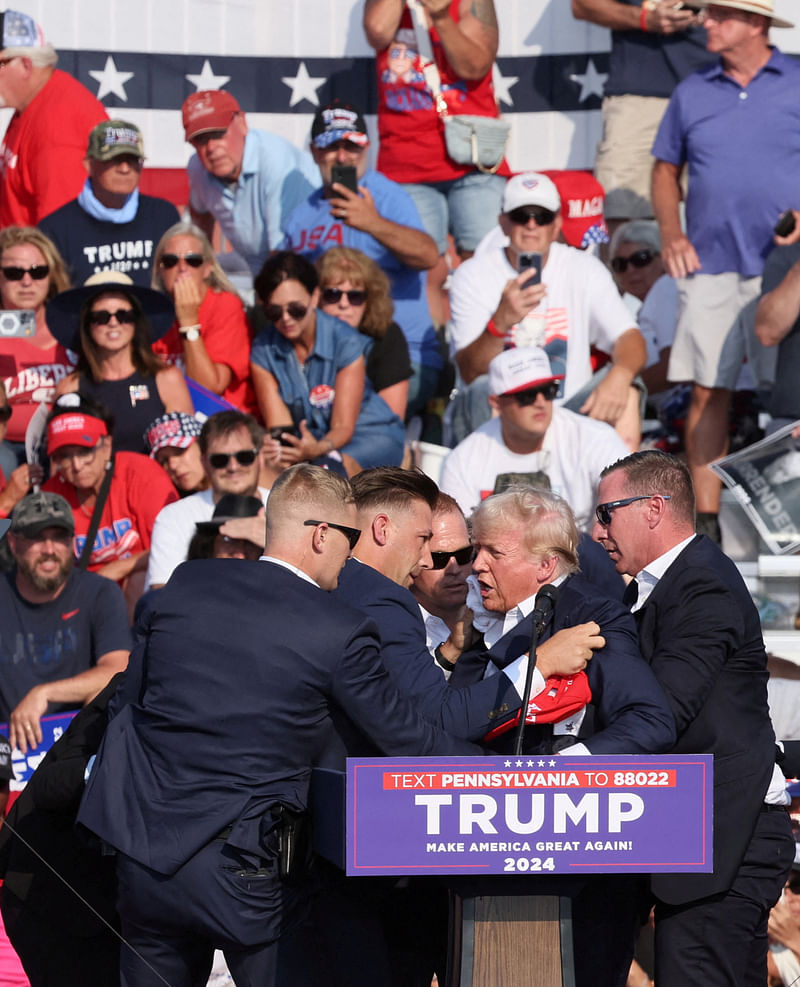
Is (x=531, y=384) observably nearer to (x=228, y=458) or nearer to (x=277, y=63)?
(x=228, y=458)

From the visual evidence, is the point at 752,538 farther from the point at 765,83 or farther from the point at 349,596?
the point at 349,596

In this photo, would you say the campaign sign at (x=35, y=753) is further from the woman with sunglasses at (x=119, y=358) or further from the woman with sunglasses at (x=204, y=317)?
the woman with sunglasses at (x=204, y=317)

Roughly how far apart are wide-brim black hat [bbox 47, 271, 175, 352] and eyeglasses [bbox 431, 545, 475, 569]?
3.09 metres

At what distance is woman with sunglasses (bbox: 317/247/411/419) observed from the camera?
292 inches

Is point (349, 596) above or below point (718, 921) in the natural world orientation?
above

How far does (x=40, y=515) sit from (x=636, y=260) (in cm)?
382

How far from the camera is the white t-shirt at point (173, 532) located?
6324mm

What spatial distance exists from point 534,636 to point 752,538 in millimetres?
3807

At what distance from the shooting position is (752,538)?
6.79m

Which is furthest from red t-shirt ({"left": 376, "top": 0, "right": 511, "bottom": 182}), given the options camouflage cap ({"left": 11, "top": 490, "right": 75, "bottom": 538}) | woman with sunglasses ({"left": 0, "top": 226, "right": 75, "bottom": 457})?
camouflage cap ({"left": 11, "top": 490, "right": 75, "bottom": 538})

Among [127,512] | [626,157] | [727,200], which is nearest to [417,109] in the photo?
[626,157]

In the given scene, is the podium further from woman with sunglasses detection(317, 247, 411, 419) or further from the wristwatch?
the wristwatch

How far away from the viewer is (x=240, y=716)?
3410 millimetres

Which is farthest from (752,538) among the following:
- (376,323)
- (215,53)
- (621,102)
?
(215,53)
